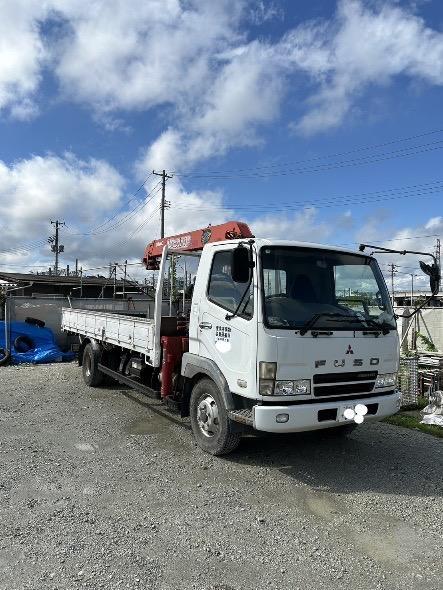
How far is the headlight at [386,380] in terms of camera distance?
514 centimetres

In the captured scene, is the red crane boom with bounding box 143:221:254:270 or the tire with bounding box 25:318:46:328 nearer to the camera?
the red crane boom with bounding box 143:221:254:270

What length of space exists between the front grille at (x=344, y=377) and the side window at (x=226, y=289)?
3.05 feet

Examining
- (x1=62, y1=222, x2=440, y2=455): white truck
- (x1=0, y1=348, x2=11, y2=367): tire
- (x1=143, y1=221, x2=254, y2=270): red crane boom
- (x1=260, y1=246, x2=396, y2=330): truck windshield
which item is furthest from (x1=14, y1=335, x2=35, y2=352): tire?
(x1=260, y1=246, x2=396, y2=330): truck windshield

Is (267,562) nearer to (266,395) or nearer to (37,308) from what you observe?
(266,395)

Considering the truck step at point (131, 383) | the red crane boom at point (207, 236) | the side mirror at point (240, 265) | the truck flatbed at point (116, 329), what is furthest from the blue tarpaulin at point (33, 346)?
the side mirror at point (240, 265)

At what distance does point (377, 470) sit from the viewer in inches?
205

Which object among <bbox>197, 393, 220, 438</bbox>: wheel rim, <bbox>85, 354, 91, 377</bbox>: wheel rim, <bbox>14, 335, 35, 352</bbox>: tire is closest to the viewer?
<bbox>197, 393, 220, 438</bbox>: wheel rim

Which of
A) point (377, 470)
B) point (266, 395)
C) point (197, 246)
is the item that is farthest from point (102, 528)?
point (197, 246)

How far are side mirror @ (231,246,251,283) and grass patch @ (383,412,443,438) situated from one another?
3.78m

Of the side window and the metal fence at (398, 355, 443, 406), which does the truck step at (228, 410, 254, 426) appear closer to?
the side window

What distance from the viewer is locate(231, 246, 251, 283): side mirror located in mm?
4789

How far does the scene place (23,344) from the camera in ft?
44.3

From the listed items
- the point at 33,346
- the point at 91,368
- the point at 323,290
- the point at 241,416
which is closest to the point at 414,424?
the point at 323,290

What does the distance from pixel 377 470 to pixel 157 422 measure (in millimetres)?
3189
